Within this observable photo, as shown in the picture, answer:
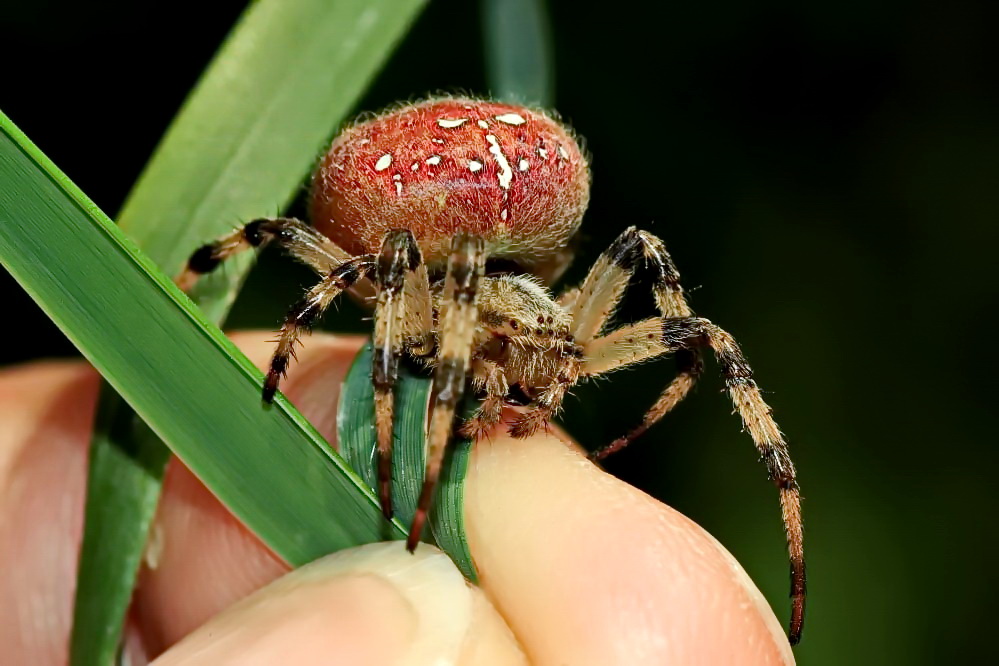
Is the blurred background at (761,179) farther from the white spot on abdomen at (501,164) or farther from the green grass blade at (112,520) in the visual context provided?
the green grass blade at (112,520)

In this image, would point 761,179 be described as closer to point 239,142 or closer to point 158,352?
point 239,142

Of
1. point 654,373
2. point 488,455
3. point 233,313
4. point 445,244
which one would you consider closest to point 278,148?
point 445,244

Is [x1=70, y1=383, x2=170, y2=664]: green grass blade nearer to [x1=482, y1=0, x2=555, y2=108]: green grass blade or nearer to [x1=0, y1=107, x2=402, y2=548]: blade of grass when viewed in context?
[x1=0, y1=107, x2=402, y2=548]: blade of grass

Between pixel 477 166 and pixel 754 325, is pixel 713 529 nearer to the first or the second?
pixel 754 325

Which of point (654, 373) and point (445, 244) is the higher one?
point (445, 244)

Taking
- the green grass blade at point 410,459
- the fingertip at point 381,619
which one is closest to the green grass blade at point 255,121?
the green grass blade at point 410,459

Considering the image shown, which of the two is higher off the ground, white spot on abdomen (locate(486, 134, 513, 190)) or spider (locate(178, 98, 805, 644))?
white spot on abdomen (locate(486, 134, 513, 190))

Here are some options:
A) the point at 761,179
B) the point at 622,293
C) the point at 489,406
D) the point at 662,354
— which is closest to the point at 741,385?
the point at 662,354

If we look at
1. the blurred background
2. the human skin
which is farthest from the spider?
the blurred background
